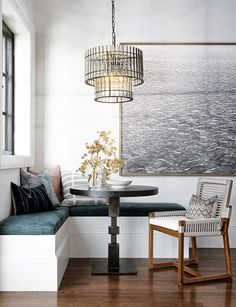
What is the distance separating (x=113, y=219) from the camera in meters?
3.62

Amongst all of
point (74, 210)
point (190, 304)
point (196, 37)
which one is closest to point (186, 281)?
point (190, 304)

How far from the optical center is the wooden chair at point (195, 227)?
3.29 m

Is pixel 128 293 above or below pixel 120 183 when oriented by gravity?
below

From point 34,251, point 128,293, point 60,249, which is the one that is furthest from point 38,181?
point 128,293

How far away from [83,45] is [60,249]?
2.45 m

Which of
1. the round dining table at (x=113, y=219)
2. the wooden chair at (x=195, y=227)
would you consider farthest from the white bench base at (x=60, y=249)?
the wooden chair at (x=195, y=227)

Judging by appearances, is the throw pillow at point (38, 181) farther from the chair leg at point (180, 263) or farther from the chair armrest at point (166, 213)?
the chair leg at point (180, 263)

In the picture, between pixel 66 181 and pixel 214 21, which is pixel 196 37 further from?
pixel 66 181

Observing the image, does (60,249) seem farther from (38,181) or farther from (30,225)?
(38,181)

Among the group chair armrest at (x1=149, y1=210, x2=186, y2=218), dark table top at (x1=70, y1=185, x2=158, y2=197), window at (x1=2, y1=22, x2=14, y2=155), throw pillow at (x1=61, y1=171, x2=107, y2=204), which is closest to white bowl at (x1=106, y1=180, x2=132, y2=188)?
dark table top at (x1=70, y1=185, x2=158, y2=197)

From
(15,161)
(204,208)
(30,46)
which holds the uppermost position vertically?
(30,46)

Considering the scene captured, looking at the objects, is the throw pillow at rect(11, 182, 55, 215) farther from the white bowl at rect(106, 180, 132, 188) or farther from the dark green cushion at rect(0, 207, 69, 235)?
the white bowl at rect(106, 180, 132, 188)

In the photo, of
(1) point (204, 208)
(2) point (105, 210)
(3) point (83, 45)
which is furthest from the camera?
(3) point (83, 45)

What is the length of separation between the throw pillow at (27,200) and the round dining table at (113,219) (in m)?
0.37
